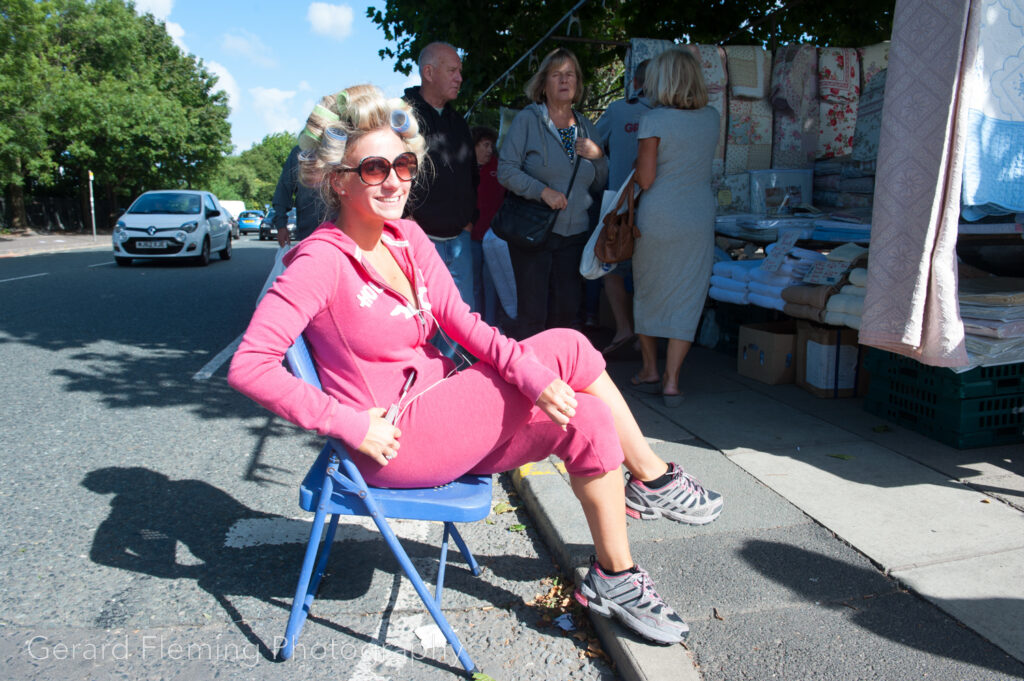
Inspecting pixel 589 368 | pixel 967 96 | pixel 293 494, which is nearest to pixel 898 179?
pixel 967 96

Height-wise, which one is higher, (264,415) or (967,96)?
(967,96)

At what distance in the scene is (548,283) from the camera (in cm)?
491

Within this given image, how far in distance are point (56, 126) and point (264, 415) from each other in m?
37.4

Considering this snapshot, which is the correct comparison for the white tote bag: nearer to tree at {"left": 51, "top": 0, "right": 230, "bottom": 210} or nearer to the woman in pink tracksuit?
the woman in pink tracksuit

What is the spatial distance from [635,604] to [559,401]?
0.68m

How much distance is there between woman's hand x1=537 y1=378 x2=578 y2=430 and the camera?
2.08 meters

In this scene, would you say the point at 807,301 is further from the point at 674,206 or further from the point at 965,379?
the point at 965,379

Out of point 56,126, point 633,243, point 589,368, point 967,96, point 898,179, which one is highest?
Answer: point 56,126

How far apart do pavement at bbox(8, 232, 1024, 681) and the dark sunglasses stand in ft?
4.82

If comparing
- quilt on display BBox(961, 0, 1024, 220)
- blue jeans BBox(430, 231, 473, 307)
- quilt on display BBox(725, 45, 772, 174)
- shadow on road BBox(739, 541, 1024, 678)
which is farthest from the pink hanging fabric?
quilt on display BBox(725, 45, 772, 174)

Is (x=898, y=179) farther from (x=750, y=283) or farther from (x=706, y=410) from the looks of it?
(x=750, y=283)

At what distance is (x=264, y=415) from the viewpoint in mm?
4996

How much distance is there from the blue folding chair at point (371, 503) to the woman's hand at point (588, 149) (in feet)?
9.82

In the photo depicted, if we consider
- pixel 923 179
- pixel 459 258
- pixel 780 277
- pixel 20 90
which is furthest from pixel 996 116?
pixel 20 90
